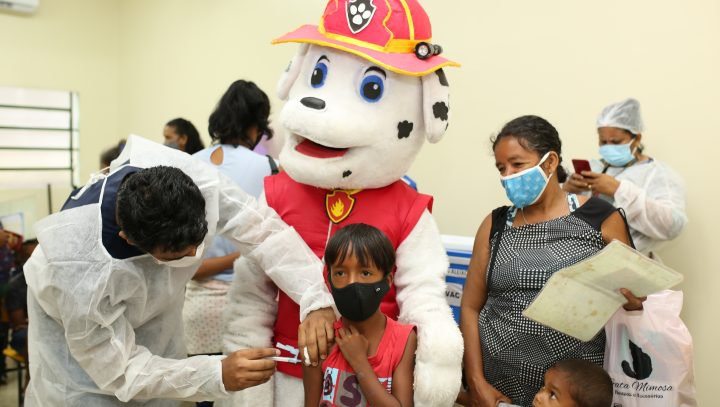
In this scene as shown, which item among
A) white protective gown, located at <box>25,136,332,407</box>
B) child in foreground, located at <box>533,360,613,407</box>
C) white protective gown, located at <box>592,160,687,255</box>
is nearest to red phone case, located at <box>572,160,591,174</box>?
white protective gown, located at <box>592,160,687,255</box>

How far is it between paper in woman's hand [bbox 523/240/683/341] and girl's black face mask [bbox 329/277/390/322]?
412mm

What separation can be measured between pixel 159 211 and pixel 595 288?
3.78 feet

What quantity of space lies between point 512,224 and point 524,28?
1621 millimetres

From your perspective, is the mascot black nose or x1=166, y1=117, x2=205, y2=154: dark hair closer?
the mascot black nose

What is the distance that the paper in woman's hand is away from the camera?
1576 mm

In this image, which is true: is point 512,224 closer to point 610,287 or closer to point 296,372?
point 610,287

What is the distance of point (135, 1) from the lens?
5977 millimetres

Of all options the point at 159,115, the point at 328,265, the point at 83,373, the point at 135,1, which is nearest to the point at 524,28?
the point at 328,265

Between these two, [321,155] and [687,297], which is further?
Answer: [687,297]

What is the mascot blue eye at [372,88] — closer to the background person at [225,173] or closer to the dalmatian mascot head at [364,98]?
the dalmatian mascot head at [364,98]

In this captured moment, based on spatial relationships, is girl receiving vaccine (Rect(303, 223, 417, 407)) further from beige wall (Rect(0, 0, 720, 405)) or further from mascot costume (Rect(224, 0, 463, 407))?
beige wall (Rect(0, 0, 720, 405))

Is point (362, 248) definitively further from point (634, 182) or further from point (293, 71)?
point (634, 182)

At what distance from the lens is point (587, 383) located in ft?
5.55

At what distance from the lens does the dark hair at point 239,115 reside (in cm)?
276
